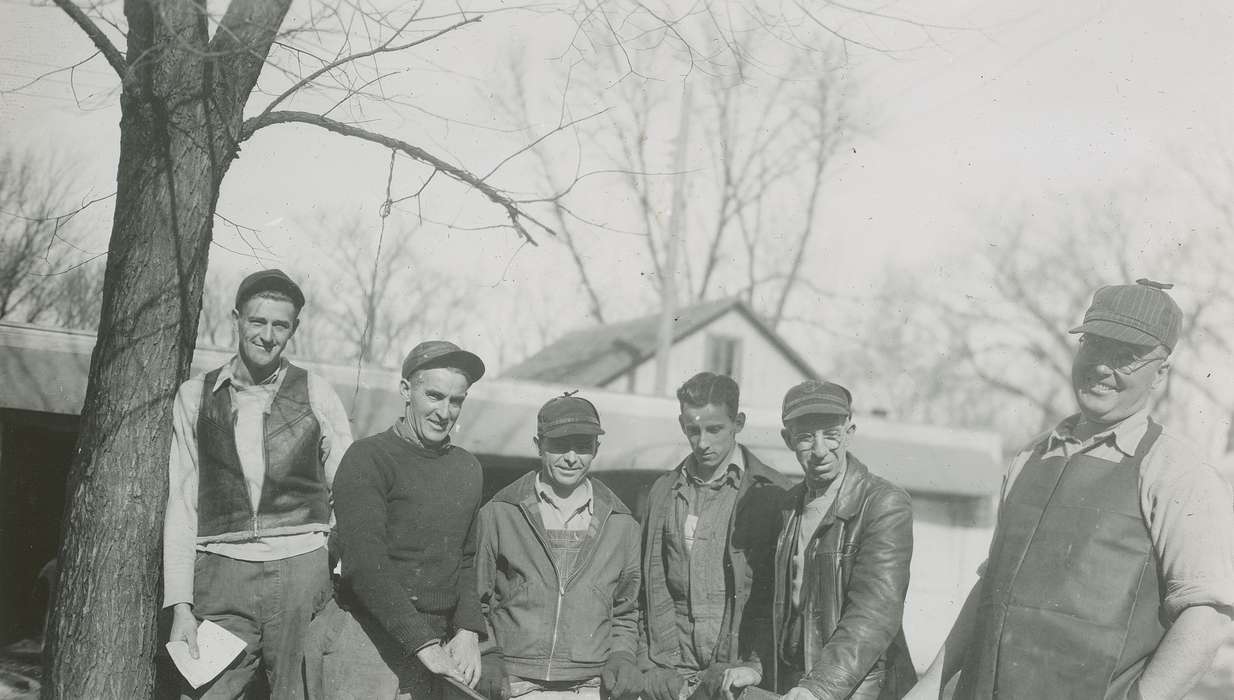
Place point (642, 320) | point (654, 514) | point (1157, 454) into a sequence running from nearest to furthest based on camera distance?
1. point (1157, 454)
2. point (654, 514)
3. point (642, 320)

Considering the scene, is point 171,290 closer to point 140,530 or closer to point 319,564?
point 140,530

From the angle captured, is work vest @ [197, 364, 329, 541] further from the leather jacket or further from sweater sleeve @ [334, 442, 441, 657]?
the leather jacket

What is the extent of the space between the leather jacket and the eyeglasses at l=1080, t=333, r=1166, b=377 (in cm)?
84

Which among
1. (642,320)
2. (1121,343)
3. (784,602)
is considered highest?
(642,320)

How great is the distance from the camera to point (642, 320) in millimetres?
25406

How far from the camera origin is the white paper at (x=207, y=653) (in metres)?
3.14

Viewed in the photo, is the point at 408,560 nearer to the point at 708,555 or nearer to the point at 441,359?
the point at 441,359

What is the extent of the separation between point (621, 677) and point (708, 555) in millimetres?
626

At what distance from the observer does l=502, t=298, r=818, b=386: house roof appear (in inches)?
881

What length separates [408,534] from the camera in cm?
333

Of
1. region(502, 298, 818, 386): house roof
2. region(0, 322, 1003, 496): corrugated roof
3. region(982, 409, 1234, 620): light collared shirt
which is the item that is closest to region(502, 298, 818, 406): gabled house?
region(502, 298, 818, 386): house roof

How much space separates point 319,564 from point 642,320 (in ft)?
72.5

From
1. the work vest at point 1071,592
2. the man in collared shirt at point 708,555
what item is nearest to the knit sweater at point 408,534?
the man in collared shirt at point 708,555

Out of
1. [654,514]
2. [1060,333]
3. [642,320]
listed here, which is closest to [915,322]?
[1060,333]
